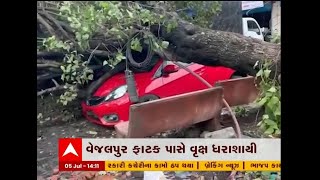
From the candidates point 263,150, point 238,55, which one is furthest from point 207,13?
point 263,150

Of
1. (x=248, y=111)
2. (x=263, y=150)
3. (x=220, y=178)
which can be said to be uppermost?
(x=248, y=111)

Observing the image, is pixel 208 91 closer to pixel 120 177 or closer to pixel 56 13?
pixel 120 177

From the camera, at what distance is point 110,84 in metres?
2.25

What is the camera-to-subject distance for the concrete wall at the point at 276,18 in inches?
78.0

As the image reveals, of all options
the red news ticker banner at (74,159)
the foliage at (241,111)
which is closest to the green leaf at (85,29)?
the red news ticker banner at (74,159)

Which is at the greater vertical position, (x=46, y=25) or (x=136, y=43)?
(x=46, y=25)

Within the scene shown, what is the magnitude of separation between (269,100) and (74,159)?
3.88 feet

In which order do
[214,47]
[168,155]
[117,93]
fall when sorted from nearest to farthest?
[168,155], [117,93], [214,47]

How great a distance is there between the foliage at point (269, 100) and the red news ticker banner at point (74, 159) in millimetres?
980

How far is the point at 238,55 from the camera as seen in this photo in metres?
2.33

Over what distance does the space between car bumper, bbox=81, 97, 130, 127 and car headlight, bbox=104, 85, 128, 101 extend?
4 centimetres

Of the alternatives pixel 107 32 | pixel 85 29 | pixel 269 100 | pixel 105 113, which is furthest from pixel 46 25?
pixel 269 100

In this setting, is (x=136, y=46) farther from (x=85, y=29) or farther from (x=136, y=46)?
(x=85, y=29)
